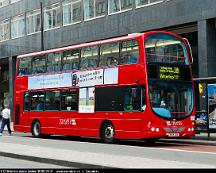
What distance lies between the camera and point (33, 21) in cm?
4794

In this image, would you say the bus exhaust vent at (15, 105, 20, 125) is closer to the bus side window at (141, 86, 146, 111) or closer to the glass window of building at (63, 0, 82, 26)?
the bus side window at (141, 86, 146, 111)

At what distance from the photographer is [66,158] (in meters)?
13.4

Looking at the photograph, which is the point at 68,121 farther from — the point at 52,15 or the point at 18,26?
the point at 18,26

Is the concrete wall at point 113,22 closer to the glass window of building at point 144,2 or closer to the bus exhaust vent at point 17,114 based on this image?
the glass window of building at point 144,2

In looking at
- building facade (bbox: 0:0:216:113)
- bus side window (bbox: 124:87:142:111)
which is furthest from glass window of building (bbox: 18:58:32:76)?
building facade (bbox: 0:0:216:113)

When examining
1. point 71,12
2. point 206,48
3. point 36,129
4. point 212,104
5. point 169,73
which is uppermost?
point 71,12

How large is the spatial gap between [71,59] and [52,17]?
2297 centimetres

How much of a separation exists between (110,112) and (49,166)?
27.5 feet

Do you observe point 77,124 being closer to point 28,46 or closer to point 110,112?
point 110,112

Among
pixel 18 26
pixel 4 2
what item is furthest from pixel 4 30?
pixel 18 26

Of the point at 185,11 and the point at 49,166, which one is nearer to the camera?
the point at 49,166

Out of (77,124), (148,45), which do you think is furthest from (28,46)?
(148,45)

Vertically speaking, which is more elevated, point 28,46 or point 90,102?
point 28,46

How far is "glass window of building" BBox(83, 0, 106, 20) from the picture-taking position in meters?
39.2
